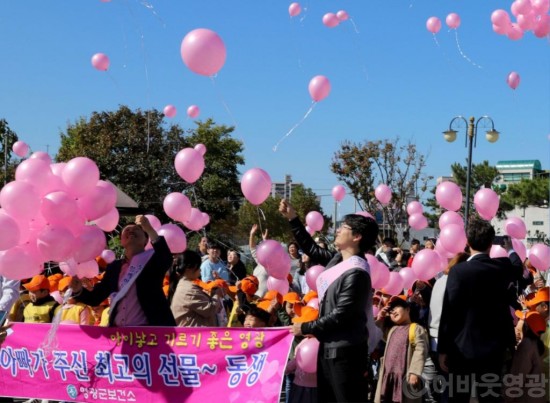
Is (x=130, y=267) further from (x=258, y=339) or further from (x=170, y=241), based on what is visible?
(x=170, y=241)

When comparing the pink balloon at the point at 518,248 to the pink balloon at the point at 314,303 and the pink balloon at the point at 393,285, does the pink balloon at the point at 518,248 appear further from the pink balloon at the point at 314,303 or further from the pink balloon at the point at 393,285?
the pink balloon at the point at 314,303

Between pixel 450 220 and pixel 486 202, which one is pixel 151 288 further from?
pixel 486 202

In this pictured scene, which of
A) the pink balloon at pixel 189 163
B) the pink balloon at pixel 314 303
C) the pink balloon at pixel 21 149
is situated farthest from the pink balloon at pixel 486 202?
the pink balloon at pixel 21 149

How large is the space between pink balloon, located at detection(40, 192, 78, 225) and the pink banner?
0.94 meters

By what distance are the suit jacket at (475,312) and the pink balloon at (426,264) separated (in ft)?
6.91

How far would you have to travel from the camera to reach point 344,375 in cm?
385

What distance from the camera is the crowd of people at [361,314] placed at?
3908mm

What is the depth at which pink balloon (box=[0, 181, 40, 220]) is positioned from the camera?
4.56 m

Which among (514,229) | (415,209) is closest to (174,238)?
(514,229)

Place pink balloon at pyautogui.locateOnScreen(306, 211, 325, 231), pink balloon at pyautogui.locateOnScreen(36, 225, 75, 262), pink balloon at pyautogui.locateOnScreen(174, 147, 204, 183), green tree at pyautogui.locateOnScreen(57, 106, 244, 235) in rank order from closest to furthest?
pink balloon at pyautogui.locateOnScreen(36, 225, 75, 262) < pink balloon at pyautogui.locateOnScreen(174, 147, 204, 183) < pink balloon at pyautogui.locateOnScreen(306, 211, 325, 231) < green tree at pyautogui.locateOnScreen(57, 106, 244, 235)

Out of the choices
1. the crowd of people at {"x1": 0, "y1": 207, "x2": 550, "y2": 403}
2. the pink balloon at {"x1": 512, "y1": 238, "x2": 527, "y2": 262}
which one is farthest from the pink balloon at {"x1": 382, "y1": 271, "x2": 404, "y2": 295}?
the pink balloon at {"x1": 512, "y1": 238, "x2": 527, "y2": 262}

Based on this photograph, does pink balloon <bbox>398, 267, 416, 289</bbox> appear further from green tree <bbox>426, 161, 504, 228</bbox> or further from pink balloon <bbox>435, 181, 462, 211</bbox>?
green tree <bbox>426, 161, 504, 228</bbox>

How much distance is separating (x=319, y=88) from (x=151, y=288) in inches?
134

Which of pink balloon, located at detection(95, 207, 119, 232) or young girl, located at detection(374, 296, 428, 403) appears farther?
pink balloon, located at detection(95, 207, 119, 232)
